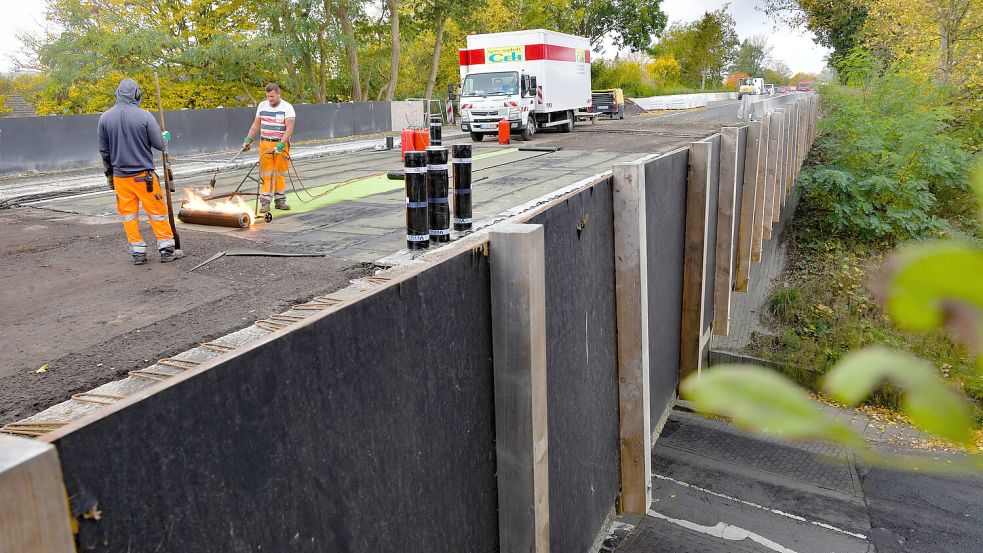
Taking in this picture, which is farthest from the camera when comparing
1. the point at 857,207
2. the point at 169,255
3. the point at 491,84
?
the point at 491,84

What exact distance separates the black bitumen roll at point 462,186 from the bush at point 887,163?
1232cm

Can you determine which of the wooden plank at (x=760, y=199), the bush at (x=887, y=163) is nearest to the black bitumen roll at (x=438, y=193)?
the wooden plank at (x=760, y=199)

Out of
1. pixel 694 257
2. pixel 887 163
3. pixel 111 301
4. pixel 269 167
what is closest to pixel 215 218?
pixel 269 167

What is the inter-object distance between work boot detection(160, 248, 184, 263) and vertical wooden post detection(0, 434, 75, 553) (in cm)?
824

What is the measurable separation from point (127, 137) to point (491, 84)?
18.8 m

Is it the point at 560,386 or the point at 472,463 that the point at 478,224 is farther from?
the point at 472,463

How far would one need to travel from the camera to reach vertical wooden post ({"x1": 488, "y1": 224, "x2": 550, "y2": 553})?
319 centimetres

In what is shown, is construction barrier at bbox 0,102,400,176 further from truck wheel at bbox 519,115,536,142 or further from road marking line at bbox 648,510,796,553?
road marking line at bbox 648,510,796,553

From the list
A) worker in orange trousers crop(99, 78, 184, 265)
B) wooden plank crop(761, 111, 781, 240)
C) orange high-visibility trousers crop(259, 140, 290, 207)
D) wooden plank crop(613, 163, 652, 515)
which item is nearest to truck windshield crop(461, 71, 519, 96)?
wooden plank crop(761, 111, 781, 240)

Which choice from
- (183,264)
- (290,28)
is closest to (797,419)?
(183,264)

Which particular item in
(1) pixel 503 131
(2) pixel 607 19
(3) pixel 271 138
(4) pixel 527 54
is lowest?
(1) pixel 503 131

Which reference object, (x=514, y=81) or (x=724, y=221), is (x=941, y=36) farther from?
(x=724, y=221)

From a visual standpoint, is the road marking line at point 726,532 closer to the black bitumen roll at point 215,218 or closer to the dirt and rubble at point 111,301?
the dirt and rubble at point 111,301

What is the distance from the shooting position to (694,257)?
7.48 metres
